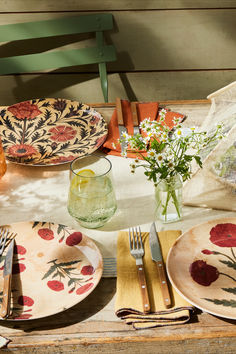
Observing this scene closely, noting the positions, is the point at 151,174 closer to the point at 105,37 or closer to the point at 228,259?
the point at 228,259

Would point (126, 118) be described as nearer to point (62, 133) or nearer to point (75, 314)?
point (62, 133)

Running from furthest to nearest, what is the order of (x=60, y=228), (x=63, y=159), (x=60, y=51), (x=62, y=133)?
(x=60, y=51) → (x=62, y=133) → (x=63, y=159) → (x=60, y=228)

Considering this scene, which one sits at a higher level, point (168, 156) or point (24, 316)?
point (168, 156)

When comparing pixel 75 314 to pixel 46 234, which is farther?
pixel 46 234

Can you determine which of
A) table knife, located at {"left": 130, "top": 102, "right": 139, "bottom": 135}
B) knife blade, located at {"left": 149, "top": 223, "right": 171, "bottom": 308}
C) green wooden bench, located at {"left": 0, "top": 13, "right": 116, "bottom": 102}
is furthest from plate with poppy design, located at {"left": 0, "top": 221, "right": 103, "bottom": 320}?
green wooden bench, located at {"left": 0, "top": 13, "right": 116, "bottom": 102}

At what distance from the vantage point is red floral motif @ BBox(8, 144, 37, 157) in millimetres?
1239

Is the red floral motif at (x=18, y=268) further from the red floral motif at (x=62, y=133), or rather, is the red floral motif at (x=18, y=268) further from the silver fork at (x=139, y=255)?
the red floral motif at (x=62, y=133)

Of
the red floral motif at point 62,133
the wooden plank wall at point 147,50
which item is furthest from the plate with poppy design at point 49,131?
the wooden plank wall at point 147,50

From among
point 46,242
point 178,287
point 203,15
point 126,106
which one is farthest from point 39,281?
point 203,15

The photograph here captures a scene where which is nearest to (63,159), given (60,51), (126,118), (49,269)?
(126,118)

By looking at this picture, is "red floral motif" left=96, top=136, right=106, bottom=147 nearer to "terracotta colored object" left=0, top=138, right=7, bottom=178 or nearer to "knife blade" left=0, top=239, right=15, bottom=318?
"terracotta colored object" left=0, top=138, right=7, bottom=178

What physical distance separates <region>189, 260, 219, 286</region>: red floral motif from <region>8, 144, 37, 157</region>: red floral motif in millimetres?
598

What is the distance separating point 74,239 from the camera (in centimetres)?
95

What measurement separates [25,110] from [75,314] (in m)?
0.81
